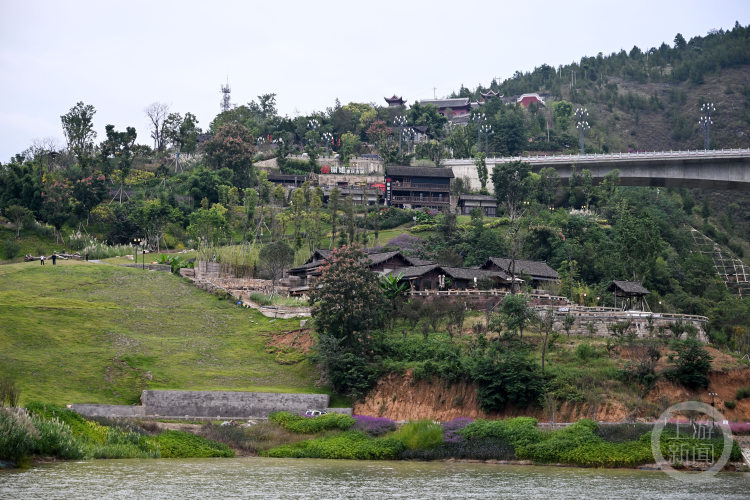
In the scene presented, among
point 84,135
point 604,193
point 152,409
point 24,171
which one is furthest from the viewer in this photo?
point 84,135

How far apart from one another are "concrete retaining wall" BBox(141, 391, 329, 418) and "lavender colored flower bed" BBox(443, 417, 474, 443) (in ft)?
30.1

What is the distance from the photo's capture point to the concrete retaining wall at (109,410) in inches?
1976

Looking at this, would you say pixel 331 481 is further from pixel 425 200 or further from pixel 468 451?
pixel 425 200

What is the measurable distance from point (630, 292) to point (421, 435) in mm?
24526

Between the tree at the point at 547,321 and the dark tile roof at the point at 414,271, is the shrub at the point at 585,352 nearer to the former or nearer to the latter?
the tree at the point at 547,321

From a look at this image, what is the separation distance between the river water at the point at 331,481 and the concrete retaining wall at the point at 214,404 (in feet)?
26.8

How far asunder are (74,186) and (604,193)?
59.8 m

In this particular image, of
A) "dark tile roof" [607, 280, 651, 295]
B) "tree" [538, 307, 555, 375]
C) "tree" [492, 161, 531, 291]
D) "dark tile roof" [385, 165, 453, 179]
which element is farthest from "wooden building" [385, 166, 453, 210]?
"tree" [538, 307, 555, 375]

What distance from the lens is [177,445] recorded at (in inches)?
1890

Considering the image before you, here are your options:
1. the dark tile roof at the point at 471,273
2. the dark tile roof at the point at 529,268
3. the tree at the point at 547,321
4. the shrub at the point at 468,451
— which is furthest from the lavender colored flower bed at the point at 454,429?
the dark tile roof at the point at 529,268

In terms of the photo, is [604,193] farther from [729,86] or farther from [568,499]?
[729,86]

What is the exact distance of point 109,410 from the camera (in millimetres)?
51312

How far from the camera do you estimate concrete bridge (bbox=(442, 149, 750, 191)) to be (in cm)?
10700

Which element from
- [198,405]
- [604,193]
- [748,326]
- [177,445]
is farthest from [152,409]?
[604,193]
